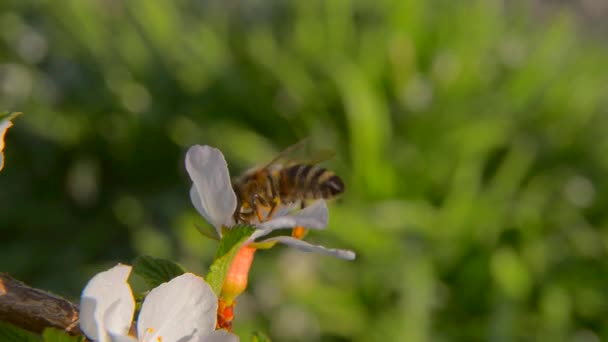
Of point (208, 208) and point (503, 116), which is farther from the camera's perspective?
point (503, 116)

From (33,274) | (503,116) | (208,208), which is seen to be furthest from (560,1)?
(208,208)

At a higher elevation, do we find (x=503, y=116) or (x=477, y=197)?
(x=503, y=116)

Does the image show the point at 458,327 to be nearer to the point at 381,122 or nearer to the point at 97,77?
the point at 381,122

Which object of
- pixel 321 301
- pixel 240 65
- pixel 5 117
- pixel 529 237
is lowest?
pixel 5 117

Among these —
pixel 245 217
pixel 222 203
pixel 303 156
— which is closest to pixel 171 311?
pixel 222 203

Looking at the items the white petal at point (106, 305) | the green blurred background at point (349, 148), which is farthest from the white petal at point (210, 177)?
the green blurred background at point (349, 148)

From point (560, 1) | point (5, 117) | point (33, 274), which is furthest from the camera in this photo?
point (560, 1)
